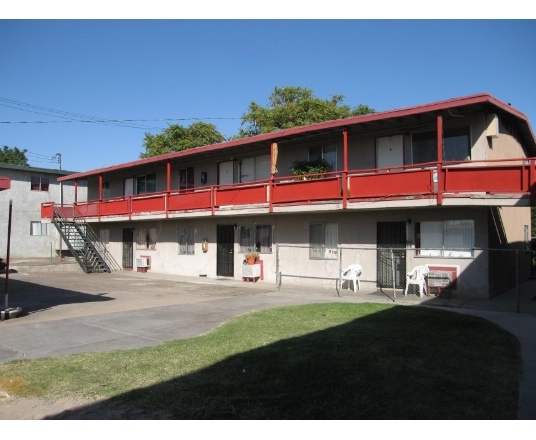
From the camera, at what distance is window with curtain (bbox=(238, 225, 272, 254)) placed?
750 inches

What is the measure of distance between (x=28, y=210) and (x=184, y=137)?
1522 centimetres

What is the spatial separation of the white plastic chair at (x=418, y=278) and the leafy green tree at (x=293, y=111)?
2215 cm

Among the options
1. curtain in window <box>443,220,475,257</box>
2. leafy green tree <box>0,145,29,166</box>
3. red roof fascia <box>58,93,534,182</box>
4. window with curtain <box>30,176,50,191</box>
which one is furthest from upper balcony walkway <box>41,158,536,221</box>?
leafy green tree <box>0,145,29,166</box>

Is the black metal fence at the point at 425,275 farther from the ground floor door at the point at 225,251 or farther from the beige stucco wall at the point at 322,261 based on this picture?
the ground floor door at the point at 225,251

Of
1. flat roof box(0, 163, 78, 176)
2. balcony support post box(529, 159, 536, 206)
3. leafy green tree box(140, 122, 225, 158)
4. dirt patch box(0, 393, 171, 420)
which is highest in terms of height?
leafy green tree box(140, 122, 225, 158)

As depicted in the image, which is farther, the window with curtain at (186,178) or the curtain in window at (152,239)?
the curtain in window at (152,239)

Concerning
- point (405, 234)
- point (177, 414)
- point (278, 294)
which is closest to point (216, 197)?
point (278, 294)

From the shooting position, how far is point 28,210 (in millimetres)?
33375

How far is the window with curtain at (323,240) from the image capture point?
1683 cm

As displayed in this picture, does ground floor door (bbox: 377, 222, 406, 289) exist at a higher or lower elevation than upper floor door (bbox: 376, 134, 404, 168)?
lower

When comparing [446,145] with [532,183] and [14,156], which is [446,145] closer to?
[532,183]

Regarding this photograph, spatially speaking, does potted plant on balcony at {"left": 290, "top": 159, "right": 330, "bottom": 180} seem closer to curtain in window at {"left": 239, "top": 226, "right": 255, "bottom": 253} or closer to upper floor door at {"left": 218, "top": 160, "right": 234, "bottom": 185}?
curtain in window at {"left": 239, "top": 226, "right": 255, "bottom": 253}

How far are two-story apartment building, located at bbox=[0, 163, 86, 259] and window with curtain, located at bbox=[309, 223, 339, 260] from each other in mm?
23182

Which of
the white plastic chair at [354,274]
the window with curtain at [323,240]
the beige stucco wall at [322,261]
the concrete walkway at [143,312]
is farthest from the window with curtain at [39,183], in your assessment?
the white plastic chair at [354,274]
